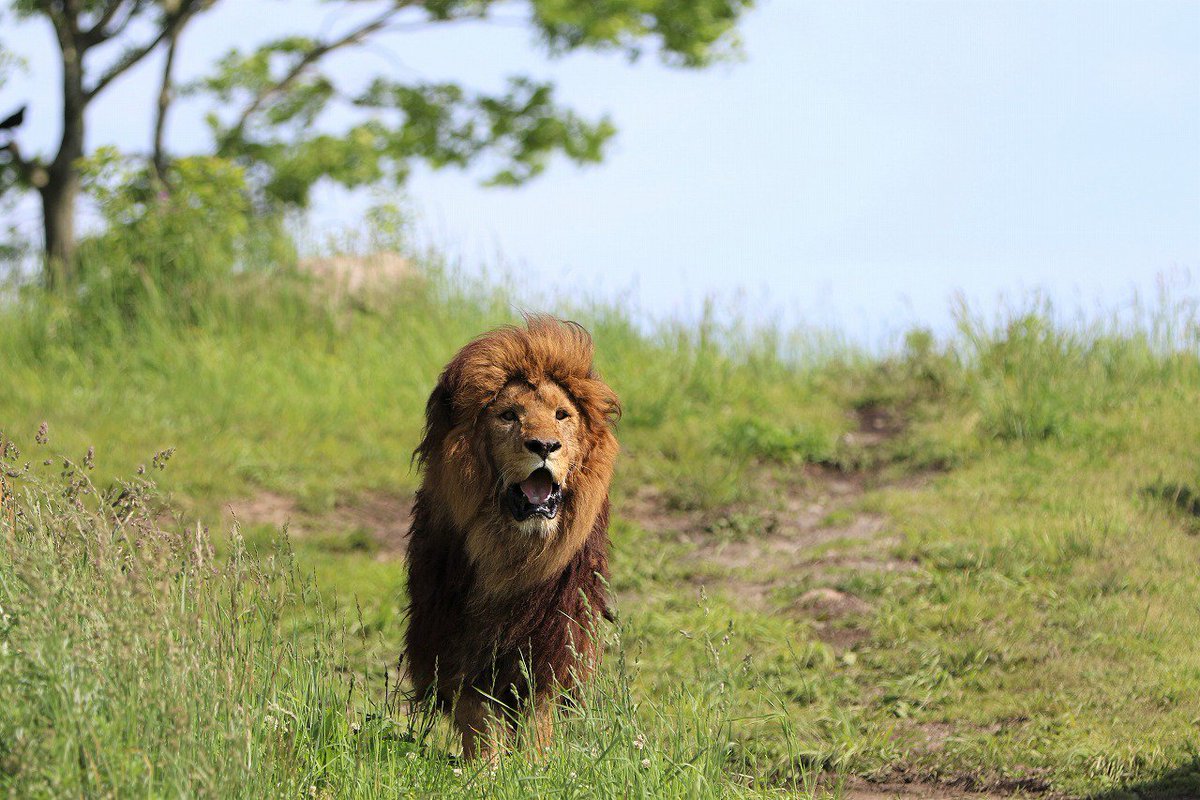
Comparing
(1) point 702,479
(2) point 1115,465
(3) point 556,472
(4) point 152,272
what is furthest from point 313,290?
(3) point 556,472

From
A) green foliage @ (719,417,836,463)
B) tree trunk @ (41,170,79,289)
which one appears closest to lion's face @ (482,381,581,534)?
green foliage @ (719,417,836,463)

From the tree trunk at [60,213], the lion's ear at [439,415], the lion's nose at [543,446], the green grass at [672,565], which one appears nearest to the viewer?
the green grass at [672,565]

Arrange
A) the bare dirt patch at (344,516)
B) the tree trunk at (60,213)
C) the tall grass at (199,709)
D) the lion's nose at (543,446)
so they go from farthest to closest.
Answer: the tree trunk at (60,213), the bare dirt patch at (344,516), the lion's nose at (543,446), the tall grass at (199,709)

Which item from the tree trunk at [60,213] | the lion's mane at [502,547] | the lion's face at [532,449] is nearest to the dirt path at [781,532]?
the lion's mane at [502,547]

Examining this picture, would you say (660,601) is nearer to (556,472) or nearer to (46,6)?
(556,472)

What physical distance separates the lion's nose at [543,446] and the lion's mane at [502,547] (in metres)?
0.24

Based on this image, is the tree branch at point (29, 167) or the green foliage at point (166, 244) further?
the tree branch at point (29, 167)

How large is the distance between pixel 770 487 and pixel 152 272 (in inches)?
315

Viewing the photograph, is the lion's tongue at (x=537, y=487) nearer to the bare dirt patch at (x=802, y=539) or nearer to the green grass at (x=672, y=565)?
the green grass at (x=672, y=565)

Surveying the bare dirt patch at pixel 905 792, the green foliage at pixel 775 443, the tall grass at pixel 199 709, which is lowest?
the bare dirt patch at pixel 905 792

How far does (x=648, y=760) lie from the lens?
177 inches

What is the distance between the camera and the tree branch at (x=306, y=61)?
2112 cm

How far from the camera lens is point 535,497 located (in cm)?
507

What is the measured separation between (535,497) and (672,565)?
4.51m
